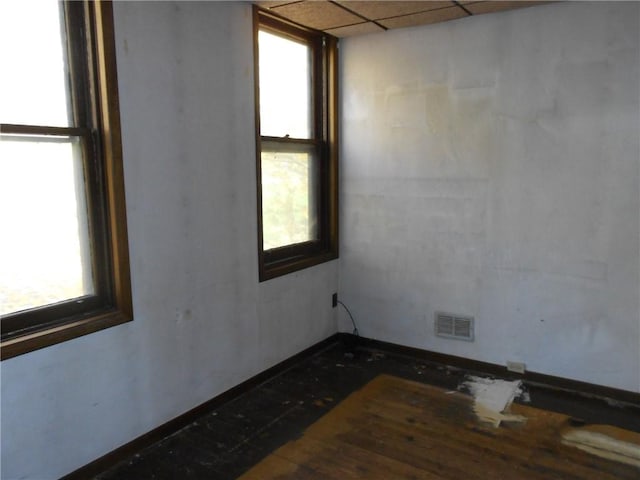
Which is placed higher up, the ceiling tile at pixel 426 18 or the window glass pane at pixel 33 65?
the ceiling tile at pixel 426 18

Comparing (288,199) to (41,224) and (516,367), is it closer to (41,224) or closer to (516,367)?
(41,224)

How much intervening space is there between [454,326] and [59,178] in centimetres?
274

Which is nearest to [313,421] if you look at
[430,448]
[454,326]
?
[430,448]

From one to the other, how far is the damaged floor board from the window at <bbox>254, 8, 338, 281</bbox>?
799 millimetres

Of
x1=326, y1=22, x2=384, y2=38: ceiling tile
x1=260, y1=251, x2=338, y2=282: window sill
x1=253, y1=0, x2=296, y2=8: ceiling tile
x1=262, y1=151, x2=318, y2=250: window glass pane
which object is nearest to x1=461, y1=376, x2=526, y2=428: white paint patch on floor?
x1=260, y1=251, x2=338, y2=282: window sill

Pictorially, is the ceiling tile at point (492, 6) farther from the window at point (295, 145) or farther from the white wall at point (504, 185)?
the window at point (295, 145)

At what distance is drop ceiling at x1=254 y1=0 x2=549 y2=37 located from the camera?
3.01 meters

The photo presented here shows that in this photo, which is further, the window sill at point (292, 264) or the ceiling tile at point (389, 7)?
the window sill at point (292, 264)

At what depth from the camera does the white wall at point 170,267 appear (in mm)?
2195

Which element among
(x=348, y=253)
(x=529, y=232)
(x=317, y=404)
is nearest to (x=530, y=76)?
(x=529, y=232)

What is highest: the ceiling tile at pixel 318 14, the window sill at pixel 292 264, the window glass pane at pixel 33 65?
the ceiling tile at pixel 318 14

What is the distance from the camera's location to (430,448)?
2.59 metres

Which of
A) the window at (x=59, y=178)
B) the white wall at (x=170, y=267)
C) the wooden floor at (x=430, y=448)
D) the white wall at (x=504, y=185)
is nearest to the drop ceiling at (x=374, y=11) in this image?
the white wall at (x=504, y=185)

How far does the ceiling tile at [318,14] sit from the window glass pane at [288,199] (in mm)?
897
